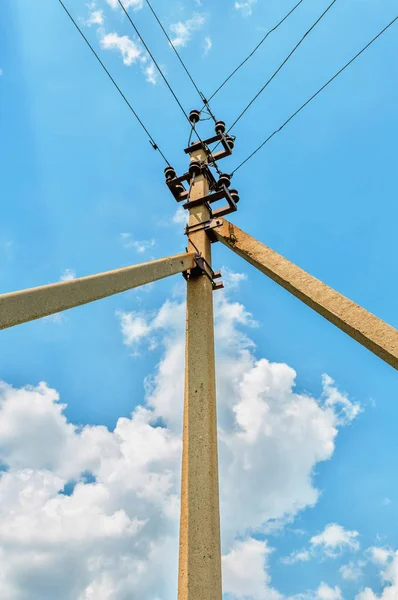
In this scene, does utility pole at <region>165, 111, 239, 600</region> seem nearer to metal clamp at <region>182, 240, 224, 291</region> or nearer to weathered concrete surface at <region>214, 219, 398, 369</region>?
metal clamp at <region>182, 240, 224, 291</region>

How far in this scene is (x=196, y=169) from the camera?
5.60 metres

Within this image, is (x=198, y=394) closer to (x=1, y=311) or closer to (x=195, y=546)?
(x=195, y=546)

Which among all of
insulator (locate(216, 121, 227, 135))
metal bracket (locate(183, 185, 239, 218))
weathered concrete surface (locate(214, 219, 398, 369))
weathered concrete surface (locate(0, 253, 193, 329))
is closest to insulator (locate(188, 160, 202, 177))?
metal bracket (locate(183, 185, 239, 218))

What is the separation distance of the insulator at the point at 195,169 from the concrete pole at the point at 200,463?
66.3 inches

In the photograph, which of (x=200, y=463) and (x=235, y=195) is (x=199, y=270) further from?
(x=200, y=463)

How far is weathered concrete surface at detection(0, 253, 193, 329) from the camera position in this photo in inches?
87.9

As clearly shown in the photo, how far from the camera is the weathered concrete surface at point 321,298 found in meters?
3.23

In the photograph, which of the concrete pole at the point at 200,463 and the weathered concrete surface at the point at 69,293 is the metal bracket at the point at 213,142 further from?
the weathered concrete surface at the point at 69,293

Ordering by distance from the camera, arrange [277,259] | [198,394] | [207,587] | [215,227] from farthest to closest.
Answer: [215,227] → [277,259] → [198,394] → [207,587]

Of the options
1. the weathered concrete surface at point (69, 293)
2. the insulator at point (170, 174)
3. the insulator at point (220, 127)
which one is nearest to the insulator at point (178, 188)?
the insulator at point (170, 174)

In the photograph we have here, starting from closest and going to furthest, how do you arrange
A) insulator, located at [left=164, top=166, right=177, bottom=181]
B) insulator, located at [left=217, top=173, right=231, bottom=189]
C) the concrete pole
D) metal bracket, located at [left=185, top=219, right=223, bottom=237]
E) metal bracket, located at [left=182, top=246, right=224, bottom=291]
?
A: the concrete pole, metal bracket, located at [left=182, top=246, right=224, bottom=291], metal bracket, located at [left=185, top=219, right=223, bottom=237], insulator, located at [left=217, top=173, right=231, bottom=189], insulator, located at [left=164, top=166, right=177, bottom=181]

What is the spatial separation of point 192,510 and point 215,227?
2845 millimetres

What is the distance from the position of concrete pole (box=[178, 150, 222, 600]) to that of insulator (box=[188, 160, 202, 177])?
1685 mm

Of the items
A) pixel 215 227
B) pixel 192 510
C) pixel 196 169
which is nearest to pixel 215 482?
pixel 192 510
